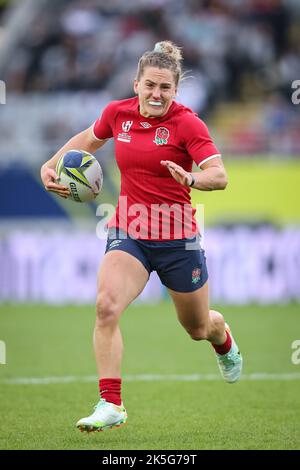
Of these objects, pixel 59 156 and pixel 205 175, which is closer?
pixel 205 175

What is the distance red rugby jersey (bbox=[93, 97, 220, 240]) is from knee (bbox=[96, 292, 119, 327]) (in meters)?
0.60

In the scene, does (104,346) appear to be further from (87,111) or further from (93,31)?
(93,31)

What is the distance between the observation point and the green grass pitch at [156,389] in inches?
247

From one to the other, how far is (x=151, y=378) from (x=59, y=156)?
3.14 m

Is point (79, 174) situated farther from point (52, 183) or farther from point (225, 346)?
point (225, 346)

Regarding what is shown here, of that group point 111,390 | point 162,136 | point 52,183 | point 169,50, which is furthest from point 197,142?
point 111,390

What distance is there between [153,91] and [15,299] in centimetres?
1072

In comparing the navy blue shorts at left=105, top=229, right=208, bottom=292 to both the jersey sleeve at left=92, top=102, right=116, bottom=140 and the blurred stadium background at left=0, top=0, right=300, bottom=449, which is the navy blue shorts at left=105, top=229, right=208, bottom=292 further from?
the blurred stadium background at left=0, top=0, right=300, bottom=449

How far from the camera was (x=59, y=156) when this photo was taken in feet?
22.6

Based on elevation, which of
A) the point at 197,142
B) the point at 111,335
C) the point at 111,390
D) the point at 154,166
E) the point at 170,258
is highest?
the point at 197,142

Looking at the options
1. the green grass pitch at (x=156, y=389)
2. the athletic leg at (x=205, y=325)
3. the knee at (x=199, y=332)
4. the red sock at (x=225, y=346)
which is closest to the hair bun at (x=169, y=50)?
the athletic leg at (x=205, y=325)

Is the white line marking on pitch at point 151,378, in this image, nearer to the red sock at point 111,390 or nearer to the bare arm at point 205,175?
the red sock at point 111,390

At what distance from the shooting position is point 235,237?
16.3 metres

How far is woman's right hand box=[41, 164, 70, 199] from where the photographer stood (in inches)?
261
